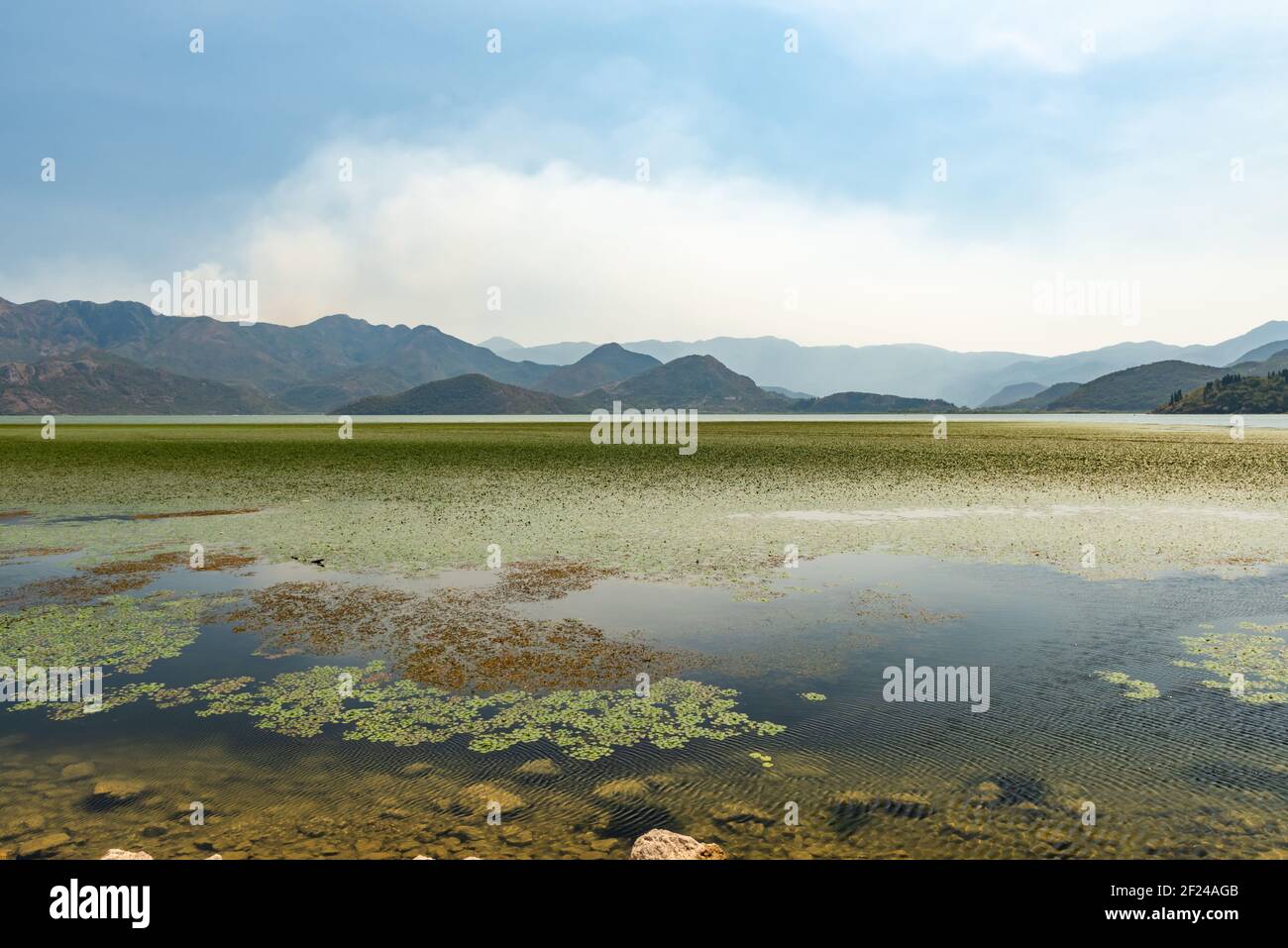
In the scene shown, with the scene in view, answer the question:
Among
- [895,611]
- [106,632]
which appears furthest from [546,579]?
[106,632]

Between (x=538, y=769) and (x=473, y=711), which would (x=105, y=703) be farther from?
(x=538, y=769)

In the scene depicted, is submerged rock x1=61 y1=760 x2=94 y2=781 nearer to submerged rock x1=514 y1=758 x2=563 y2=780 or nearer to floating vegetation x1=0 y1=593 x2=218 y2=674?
floating vegetation x1=0 y1=593 x2=218 y2=674

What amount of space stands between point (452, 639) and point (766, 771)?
9.13 metres

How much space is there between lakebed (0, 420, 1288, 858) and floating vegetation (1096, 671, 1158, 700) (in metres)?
0.07

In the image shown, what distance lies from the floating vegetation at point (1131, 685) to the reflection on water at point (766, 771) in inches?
4.6

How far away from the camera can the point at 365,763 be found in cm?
1052

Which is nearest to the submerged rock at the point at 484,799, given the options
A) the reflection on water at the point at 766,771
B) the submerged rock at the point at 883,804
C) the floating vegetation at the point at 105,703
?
the reflection on water at the point at 766,771

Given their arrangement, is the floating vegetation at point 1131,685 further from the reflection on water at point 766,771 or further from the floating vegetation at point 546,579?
the floating vegetation at point 546,579

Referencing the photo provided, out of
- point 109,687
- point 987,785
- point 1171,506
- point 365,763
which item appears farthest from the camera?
point 1171,506

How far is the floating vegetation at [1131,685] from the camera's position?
1294 centimetres

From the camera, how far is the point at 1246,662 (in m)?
14.6
